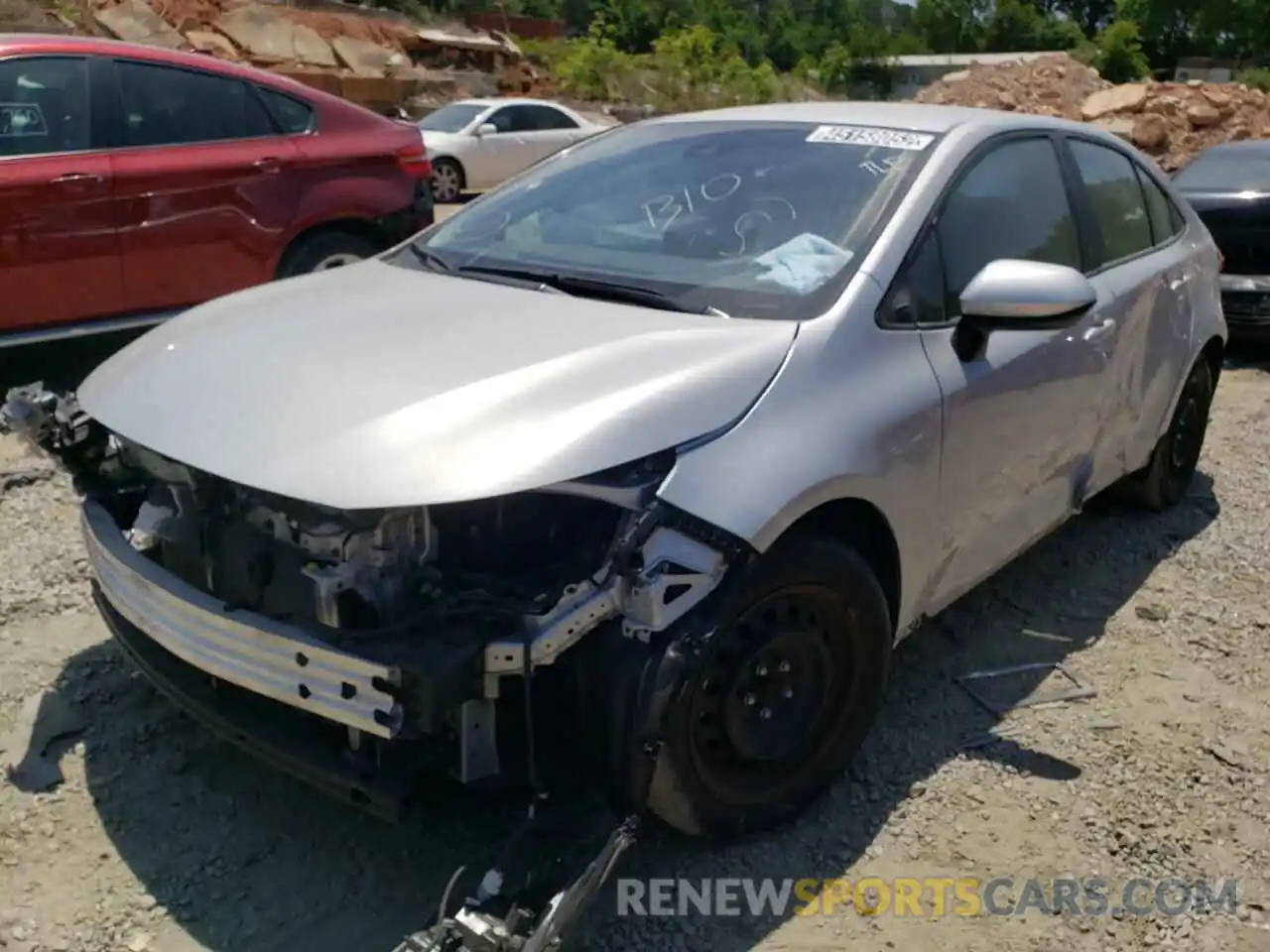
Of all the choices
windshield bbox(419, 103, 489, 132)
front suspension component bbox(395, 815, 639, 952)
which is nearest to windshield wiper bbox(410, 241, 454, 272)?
front suspension component bbox(395, 815, 639, 952)

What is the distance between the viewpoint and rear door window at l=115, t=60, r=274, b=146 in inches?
233

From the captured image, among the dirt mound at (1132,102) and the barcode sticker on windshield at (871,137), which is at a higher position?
the barcode sticker on windshield at (871,137)

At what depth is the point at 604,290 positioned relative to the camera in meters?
3.10

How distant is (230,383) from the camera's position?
107 inches

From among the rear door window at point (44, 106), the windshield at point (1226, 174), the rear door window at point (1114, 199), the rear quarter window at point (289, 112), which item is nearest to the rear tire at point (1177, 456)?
the rear door window at point (1114, 199)

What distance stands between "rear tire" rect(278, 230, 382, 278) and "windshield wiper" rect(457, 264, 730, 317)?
3.22 m

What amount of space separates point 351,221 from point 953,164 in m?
4.05

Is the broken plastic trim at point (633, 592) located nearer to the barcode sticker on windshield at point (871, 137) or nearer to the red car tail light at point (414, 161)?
the barcode sticker on windshield at point (871, 137)

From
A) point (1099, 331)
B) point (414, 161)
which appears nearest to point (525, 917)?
point (1099, 331)

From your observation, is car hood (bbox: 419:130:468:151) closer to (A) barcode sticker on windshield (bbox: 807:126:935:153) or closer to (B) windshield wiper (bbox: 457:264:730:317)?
(A) barcode sticker on windshield (bbox: 807:126:935:153)

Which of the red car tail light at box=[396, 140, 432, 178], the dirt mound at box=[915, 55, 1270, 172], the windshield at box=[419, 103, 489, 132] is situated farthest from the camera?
the dirt mound at box=[915, 55, 1270, 172]

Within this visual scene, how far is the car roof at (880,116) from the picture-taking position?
3590 mm

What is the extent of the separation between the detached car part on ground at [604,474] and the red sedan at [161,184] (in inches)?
104

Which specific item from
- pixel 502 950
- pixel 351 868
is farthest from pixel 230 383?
pixel 502 950
